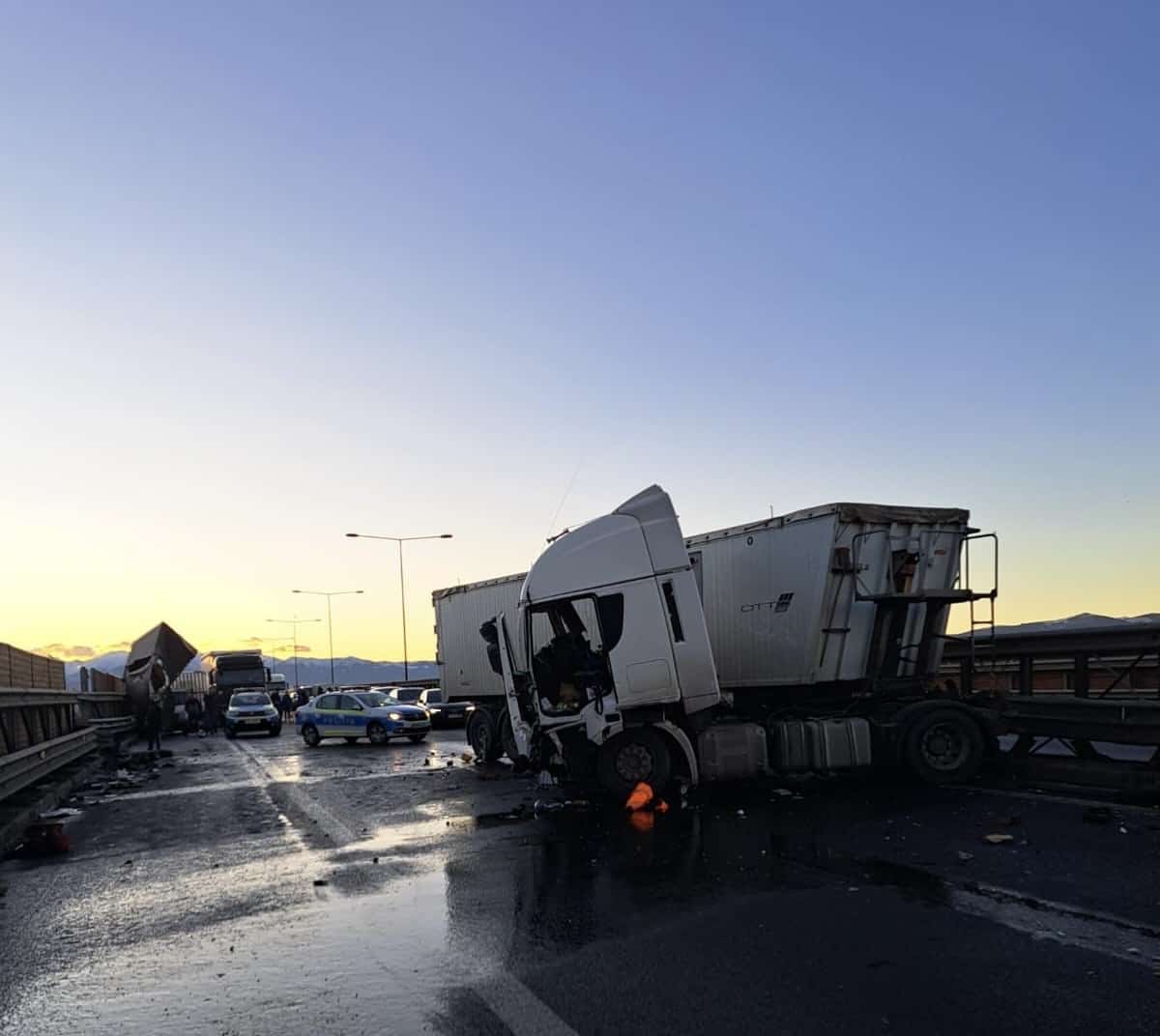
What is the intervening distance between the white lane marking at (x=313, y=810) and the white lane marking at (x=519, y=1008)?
5589mm

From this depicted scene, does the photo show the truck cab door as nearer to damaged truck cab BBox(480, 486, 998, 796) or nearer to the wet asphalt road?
damaged truck cab BBox(480, 486, 998, 796)

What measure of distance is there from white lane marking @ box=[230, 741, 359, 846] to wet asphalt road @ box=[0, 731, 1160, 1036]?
16 centimetres

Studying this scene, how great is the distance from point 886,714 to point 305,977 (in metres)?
9.10

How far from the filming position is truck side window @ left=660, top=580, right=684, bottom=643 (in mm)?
12070

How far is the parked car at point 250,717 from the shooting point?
3428 cm

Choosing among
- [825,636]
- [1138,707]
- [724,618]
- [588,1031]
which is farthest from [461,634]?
[588,1031]

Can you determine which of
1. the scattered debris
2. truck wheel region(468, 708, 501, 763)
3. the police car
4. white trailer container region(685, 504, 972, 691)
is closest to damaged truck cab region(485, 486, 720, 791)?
white trailer container region(685, 504, 972, 691)

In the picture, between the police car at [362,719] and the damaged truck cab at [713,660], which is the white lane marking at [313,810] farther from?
the police car at [362,719]

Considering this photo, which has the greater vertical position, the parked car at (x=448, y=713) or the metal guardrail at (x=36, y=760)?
the metal guardrail at (x=36, y=760)

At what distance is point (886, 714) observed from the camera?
42.8 ft

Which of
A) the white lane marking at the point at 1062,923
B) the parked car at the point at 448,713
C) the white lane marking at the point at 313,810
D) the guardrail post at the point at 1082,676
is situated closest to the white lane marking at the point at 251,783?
the white lane marking at the point at 313,810

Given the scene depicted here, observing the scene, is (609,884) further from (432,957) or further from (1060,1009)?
(1060,1009)

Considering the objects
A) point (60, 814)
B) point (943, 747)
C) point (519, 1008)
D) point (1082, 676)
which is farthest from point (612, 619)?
point (60, 814)

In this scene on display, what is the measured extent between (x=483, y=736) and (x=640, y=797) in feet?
28.7
